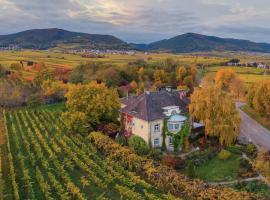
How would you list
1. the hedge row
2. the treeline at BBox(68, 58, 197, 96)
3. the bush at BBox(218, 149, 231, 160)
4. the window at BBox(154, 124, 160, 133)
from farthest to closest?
1. the treeline at BBox(68, 58, 197, 96)
2. the window at BBox(154, 124, 160, 133)
3. the bush at BBox(218, 149, 231, 160)
4. the hedge row

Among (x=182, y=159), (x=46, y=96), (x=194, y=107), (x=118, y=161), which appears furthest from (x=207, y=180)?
(x=46, y=96)

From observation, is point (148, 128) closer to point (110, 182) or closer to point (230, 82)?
point (110, 182)

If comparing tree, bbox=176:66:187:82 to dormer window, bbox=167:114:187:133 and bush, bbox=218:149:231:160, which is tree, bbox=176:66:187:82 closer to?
dormer window, bbox=167:114:187:133

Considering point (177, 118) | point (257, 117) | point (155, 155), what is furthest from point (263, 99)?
point (155, 155)

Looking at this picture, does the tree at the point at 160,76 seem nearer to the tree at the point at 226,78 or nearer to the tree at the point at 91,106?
the tree at the point at 226,78

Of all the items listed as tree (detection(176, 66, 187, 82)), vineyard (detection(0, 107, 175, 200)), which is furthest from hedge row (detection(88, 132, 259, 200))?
tree (detection(176, 66, 187, 82))

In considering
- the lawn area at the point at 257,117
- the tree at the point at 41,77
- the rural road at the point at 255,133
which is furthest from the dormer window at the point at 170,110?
the tree at the point at 41,77
